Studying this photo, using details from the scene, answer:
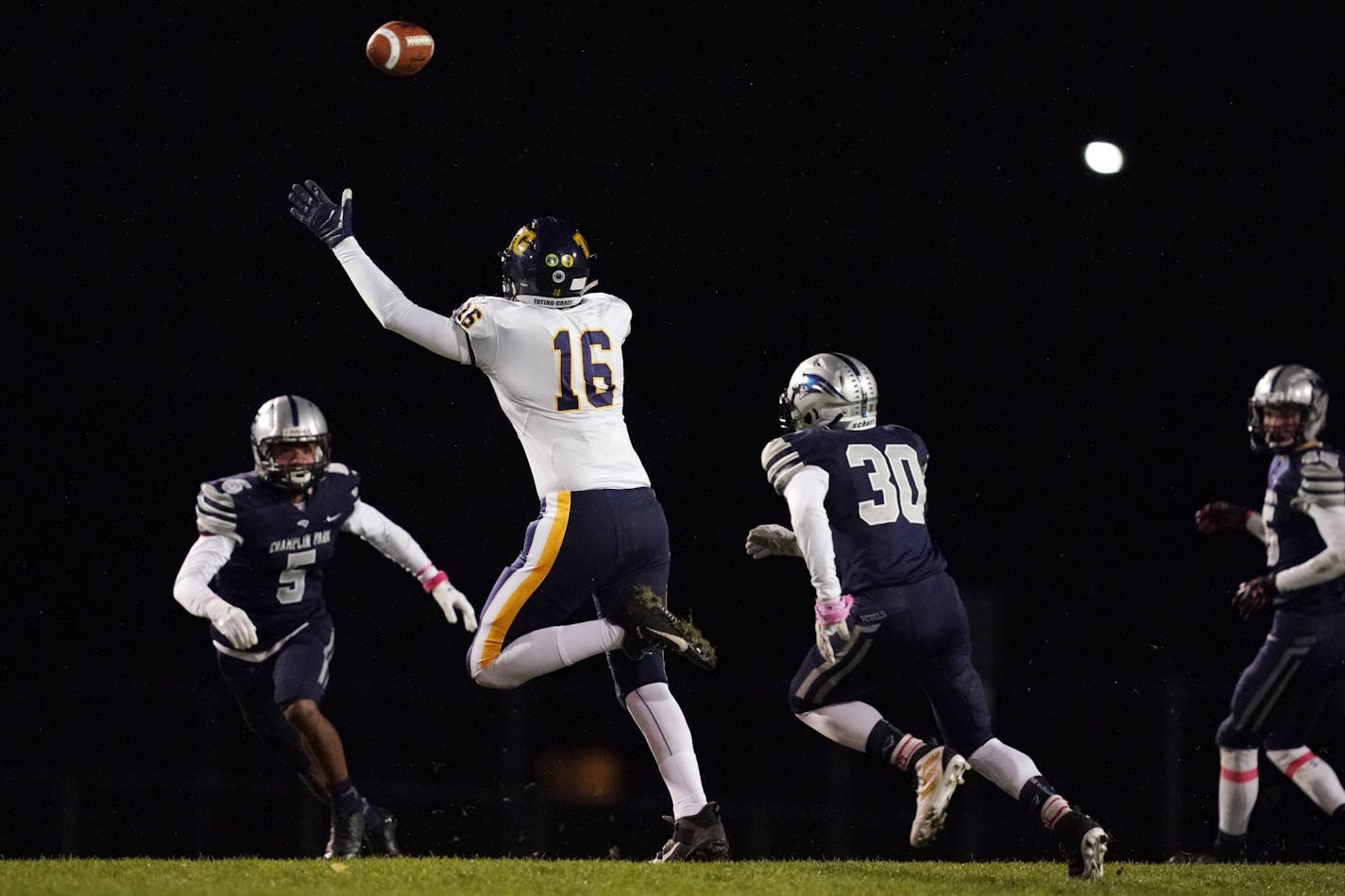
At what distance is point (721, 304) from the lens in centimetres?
1911

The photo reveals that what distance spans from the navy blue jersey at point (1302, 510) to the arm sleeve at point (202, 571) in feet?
14.7

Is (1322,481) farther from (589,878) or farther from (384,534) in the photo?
(384,534)

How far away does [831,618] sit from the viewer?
20.3 feet

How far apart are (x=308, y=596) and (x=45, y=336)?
40.2ft

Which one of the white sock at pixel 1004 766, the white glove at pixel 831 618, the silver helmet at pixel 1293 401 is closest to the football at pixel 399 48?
the white glove at pixel 831 618

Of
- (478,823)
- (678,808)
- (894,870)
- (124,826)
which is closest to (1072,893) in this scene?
(894,870)

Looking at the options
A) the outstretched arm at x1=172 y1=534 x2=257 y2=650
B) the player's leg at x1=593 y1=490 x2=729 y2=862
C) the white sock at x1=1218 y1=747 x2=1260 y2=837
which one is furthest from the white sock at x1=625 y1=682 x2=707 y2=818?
the white sock at x1=1218 y1=747 x2=1260 y2=837

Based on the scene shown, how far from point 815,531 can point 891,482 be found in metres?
0.42

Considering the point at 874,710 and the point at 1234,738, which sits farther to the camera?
the point at 1234,738

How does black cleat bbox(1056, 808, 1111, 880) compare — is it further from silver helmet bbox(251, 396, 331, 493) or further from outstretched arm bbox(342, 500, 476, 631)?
silver helmet bbox(251, 396, 331, 493)

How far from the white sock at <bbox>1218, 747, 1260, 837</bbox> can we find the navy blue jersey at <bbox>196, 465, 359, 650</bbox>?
13.1ft

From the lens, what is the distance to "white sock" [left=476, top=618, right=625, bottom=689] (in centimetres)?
625

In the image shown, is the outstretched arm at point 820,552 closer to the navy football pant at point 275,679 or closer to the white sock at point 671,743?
the white sock at point 671,743

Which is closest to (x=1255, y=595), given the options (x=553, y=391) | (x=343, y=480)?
(x=553, y=391)
